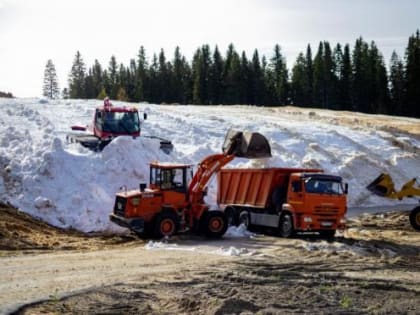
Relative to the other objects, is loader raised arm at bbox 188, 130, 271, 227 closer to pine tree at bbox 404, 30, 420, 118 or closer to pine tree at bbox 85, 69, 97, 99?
pine tree at bbox 404, 30, 420, 118

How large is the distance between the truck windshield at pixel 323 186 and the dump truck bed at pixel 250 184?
1221 millimetres

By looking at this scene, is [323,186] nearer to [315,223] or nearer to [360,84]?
[315,223]

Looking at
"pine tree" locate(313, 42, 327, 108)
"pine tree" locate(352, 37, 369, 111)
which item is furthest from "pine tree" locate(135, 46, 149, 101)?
"pine tree" locate(352, 37, 369, 111)

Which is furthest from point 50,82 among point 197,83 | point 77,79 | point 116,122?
point 116,122

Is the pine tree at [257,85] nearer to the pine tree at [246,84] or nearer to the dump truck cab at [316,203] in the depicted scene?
the pine tree at [246,84]

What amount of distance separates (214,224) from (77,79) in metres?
120

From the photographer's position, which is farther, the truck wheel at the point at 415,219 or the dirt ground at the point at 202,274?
the truck wheel at the point at 415,219

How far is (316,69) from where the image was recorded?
95312 mm

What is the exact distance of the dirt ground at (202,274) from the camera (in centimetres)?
1109

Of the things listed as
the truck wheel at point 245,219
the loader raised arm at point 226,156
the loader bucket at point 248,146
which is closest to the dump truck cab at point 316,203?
the loader bucket at point 248,146

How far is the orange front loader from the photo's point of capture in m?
21.0

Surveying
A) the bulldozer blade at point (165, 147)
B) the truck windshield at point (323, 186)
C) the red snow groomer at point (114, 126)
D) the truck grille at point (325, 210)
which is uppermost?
the red snow groomer at point (114, 126)

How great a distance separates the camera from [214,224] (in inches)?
847

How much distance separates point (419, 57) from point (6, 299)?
82.1m
